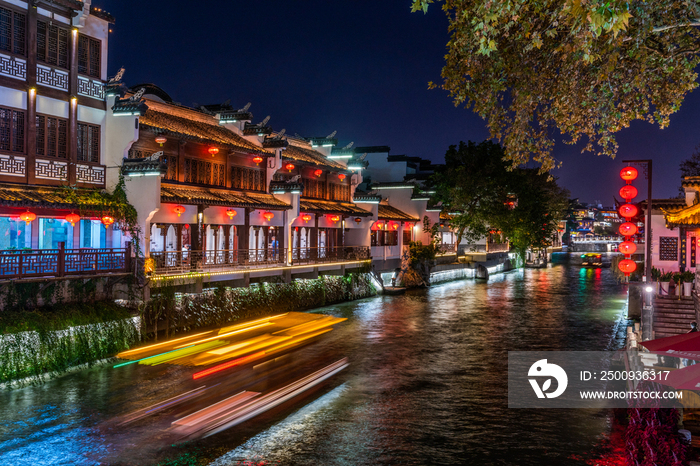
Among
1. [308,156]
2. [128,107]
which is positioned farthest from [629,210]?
[308,156]

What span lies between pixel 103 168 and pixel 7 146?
368 centimetres

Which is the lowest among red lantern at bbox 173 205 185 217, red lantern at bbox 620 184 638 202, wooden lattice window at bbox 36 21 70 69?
red lantern at bbox 173 205 185 217

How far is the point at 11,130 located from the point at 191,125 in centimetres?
1008

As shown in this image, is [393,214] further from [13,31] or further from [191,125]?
[13,31]

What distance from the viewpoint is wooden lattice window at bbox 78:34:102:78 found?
69.2ft

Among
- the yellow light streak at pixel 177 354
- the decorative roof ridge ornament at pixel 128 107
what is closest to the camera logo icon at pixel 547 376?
the yellow light streak at pixel 177 354

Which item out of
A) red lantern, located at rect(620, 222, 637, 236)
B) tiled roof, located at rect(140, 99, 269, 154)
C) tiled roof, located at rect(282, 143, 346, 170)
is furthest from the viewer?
tiled roof, located at rect(282, 143, 346, 170)

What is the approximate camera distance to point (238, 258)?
1126 inches

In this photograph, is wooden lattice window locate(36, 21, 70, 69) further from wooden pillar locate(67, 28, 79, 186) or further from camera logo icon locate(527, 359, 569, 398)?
camera logo icon locate(527, 359, 569, 398)

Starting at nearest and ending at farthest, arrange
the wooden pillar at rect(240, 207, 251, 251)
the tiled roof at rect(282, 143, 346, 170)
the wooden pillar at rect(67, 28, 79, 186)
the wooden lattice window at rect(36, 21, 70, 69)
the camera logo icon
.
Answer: the camera logo icon
the wooden lattice window at rect(36, 21, 70, 69)
the wooden pillar at rect(67, 28, 79, 186)
the wooden pillar at rect(240, 207, 251, 251)
the tiled roof at rect(282, 143, 346, 170)

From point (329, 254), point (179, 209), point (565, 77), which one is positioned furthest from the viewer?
point (329, 254)

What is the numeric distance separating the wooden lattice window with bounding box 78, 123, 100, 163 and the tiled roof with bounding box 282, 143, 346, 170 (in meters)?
13.2

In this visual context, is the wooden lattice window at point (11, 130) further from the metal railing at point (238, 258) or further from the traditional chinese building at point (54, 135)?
the metal railing at point (238, 258)

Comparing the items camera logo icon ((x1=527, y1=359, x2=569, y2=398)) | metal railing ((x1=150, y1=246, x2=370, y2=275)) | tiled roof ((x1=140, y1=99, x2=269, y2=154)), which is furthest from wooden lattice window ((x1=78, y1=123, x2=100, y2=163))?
camera logo icon ((x1=527, y1=359, x2=569, y2=398))
